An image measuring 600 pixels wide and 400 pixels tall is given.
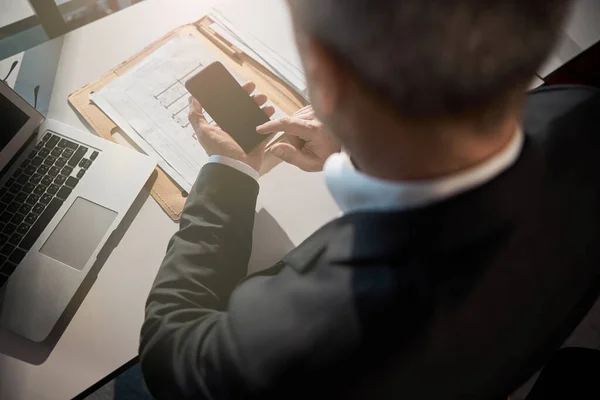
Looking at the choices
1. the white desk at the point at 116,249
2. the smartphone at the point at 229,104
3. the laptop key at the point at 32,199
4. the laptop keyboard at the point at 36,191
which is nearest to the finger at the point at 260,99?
the smartphone at the point at 229,104

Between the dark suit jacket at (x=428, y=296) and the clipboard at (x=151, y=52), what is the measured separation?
12.4 inches

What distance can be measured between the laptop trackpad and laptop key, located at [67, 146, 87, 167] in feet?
0.23

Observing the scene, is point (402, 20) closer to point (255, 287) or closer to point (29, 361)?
point (255, 287)

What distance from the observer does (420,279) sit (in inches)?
15.5

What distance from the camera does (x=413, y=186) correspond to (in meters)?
0.41

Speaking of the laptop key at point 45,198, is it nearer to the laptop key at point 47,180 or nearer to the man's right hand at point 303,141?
the laptop key at point 47,180

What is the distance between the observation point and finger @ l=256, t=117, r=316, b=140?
29.2 inches

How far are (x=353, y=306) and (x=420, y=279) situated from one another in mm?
63

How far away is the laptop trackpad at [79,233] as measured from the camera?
688 mm

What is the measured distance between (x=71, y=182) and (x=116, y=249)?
14cm

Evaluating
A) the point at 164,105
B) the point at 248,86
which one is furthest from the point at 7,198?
the point at 248,86

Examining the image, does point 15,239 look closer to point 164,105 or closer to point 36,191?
point 36,191

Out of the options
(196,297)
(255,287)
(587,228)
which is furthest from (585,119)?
(196,297)

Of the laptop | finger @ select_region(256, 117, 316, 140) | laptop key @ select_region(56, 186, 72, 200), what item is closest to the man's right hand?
finger @ select_region(256, 117, 316, 140)
